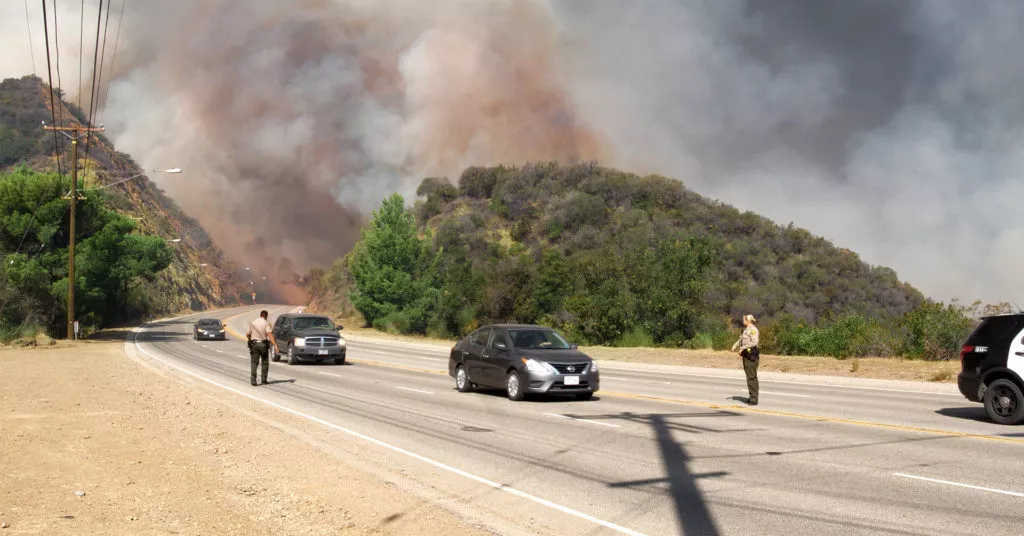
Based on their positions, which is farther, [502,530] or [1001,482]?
[1001,482]

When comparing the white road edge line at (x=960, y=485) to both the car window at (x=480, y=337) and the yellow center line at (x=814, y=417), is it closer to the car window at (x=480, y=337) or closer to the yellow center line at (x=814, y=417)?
the yellow center line at (x=814, y=417)

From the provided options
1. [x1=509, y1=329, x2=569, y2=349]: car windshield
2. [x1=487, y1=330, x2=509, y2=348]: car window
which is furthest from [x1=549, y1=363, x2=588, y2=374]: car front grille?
[x1=487, y1=330, x2=509, y2=348]: car window

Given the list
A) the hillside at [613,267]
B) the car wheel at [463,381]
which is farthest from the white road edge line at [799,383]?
the car wheel at [463,381]

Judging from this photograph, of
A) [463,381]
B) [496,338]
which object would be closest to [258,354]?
[463,381]

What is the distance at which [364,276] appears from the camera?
6900 cm

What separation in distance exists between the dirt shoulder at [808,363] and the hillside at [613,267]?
2700mm

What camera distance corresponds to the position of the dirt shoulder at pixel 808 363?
24422mm

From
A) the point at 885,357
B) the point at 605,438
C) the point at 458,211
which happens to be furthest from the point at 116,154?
the point at 605,438

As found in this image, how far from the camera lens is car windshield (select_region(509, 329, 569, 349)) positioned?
58.6ft

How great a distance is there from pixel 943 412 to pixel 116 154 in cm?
12726

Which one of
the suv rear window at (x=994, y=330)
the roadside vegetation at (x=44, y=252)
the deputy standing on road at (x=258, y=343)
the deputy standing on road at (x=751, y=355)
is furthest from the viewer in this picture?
the roadside vegetation at (x=44, y=252)

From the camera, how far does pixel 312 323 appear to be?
30734mm

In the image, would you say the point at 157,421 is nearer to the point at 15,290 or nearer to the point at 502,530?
the point at 502,530

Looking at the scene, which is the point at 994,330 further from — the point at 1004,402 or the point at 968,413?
the point at 968,413
